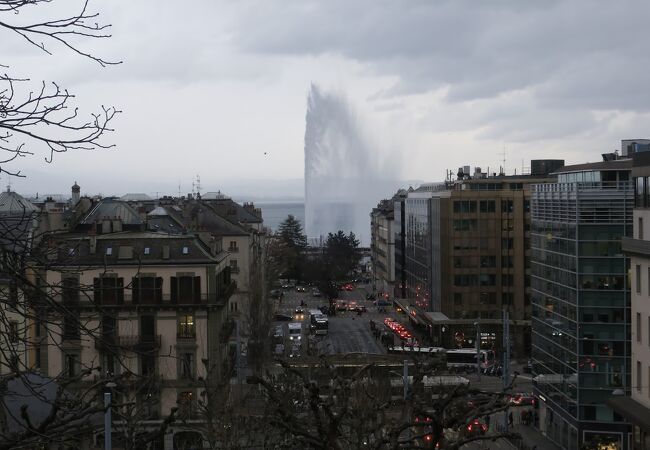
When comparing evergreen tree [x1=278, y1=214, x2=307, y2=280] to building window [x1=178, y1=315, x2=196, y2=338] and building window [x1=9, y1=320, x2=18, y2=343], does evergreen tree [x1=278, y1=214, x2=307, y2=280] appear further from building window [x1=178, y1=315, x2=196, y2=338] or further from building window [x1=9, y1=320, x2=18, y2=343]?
building window [x1=9, y1=320, x2=18, y2=343]

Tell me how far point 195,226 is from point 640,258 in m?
28.7

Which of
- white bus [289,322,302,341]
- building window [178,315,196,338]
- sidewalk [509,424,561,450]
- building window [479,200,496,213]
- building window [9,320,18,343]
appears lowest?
sidewalk [509,424,561,450]

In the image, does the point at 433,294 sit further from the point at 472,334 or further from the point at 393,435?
the point at 393,435

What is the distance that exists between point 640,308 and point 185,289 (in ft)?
54.6

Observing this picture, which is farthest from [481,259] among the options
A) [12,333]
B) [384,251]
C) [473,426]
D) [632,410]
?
[12,333]

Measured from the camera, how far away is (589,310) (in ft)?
115

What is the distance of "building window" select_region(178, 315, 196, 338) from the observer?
32.2m

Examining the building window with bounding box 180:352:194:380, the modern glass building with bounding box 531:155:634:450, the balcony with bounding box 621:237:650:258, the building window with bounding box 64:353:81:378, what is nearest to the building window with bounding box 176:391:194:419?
the building window with bounding box 180:352:194:380

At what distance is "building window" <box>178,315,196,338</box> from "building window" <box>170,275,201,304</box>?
2.00 ft

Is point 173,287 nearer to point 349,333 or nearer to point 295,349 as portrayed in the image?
point 295,349

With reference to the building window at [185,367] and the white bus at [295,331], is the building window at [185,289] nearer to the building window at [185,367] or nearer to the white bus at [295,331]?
the building window at [185,367]

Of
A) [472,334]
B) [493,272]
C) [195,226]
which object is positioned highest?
[195,226]

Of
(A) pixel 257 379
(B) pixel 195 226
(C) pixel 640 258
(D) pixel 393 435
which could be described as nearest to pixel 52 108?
(A) pixel 257 379

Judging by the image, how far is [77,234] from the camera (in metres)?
33.5
